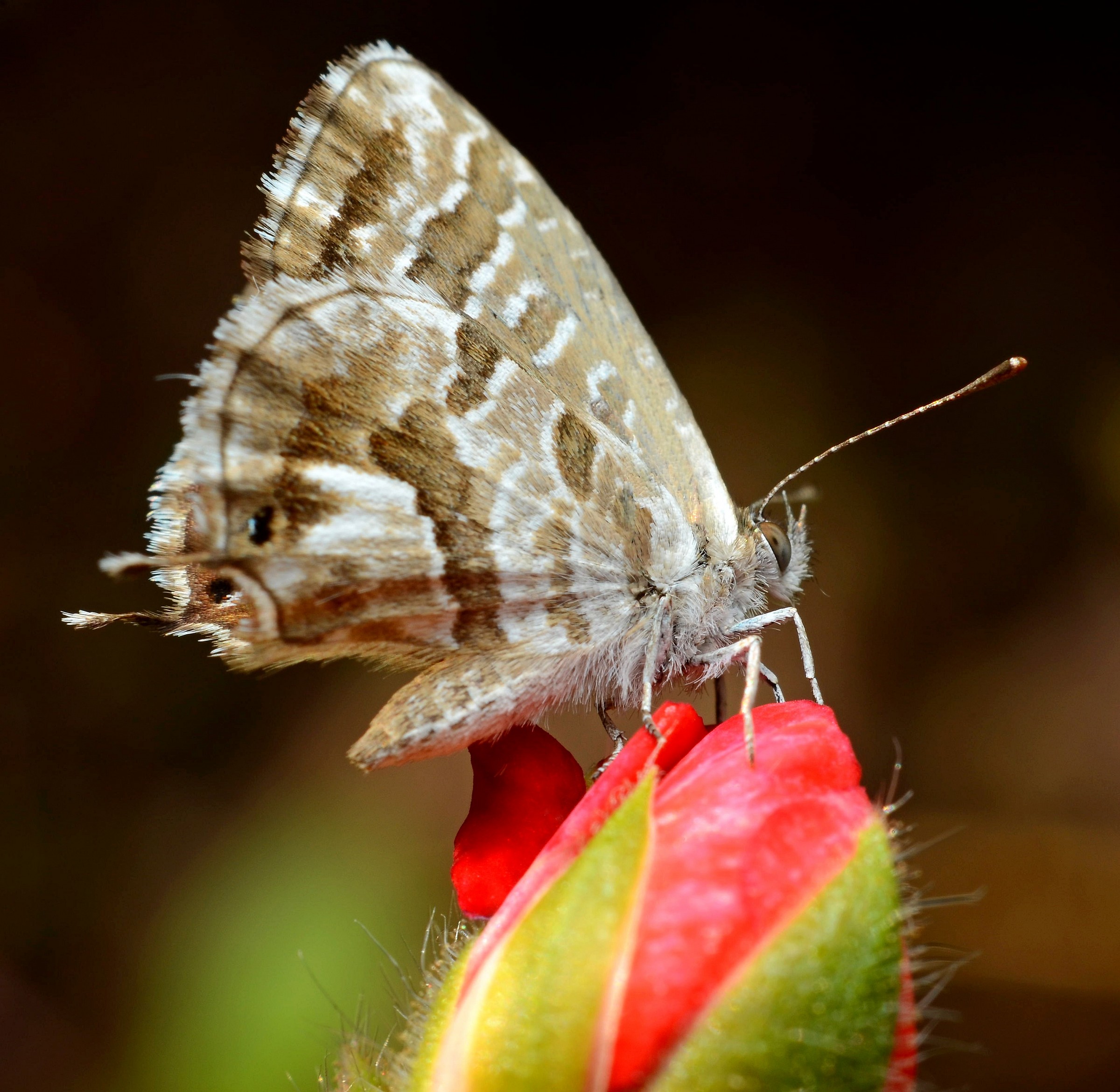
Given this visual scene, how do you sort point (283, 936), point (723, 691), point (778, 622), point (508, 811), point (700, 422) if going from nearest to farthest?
point (508, 811) < point (778, 622) < point (723, 691) < point (283, 936) < point (700, 422)

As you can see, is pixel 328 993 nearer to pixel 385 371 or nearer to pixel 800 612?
pixel 385 371

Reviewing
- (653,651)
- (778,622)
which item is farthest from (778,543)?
(653,651)

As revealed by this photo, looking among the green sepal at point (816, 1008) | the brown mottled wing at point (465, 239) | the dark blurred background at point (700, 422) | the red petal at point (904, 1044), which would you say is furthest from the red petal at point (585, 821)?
the dark blurred background at point (700, 422)

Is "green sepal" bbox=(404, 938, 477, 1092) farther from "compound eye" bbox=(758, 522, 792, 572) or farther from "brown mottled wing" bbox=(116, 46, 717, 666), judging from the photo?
"compound eye" bbox=(758, 522, 792, 572)

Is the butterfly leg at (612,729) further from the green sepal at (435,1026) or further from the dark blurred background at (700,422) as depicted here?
the dark blurred background at (700,422)

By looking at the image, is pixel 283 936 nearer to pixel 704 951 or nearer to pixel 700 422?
pixel 704 951

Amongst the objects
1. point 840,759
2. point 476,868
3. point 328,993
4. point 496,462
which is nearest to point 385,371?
point 496,462

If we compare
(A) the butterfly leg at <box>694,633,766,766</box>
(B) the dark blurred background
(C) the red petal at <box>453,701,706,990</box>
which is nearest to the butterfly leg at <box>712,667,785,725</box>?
(A) the butterfly leg at <box>694,633,766,766</box>
